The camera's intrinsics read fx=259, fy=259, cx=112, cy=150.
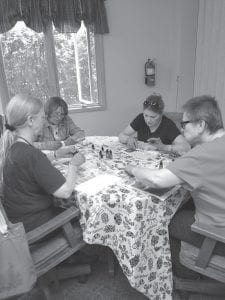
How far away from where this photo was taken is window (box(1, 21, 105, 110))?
3.35 meters

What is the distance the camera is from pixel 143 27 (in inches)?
145

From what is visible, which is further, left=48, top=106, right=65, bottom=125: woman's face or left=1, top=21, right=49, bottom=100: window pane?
left=1, top=21, right=49, bottom=100: window pane

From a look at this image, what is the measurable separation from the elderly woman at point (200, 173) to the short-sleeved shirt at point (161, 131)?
0.80m

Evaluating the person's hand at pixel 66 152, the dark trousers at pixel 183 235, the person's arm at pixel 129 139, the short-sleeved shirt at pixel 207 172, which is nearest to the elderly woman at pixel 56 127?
the person's hand at pixel 66 152

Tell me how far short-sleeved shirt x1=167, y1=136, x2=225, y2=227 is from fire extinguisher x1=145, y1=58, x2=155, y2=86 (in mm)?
2693

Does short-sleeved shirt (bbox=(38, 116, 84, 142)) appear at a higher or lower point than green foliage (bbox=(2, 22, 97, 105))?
lower

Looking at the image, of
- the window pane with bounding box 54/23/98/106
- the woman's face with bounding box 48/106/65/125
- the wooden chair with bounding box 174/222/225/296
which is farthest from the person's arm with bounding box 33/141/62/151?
the window pane with bounding box 54/23/98/106

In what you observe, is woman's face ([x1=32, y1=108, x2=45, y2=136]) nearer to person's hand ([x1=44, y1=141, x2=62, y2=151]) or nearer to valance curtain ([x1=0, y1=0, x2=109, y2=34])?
person's hand ([x1=44, y1=141, x2=62, y2=151])

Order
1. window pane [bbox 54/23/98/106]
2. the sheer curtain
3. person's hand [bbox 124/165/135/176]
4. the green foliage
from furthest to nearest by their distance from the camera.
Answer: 1. window pane [bbox 54/23/98/106]
2. the green foliage
3. the sheer curtain
4. person's hand [bbox 124/165/135/176]

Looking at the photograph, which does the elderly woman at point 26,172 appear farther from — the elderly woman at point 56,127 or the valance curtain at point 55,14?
the valance curtain at point 55,14

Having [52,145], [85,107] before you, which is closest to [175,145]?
[52,145]

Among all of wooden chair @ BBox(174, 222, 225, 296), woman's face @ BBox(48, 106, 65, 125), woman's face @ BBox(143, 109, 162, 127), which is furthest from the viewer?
woman's face @ BBox(48, 106, 65, 125)

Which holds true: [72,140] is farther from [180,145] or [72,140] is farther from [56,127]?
[180,145]

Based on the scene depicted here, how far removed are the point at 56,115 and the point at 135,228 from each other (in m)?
1.42
